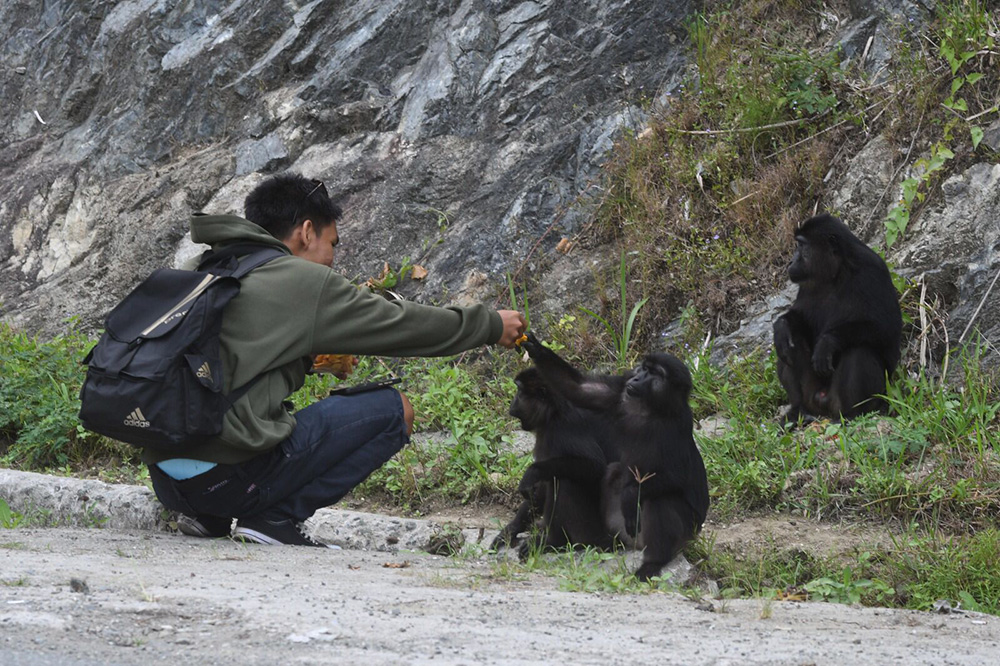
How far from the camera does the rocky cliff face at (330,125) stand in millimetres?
10109

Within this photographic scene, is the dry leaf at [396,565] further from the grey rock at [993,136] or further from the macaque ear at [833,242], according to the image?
the grey rock at [993,136]

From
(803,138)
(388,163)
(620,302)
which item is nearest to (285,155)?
(388,163)

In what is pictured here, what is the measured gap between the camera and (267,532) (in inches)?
199

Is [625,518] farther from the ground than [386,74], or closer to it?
closer to it

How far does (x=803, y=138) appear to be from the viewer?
9.07 m

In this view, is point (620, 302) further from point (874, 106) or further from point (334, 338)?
point (334, 338)

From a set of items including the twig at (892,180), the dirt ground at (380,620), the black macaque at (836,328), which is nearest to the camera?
the dirt ground at (380,620)

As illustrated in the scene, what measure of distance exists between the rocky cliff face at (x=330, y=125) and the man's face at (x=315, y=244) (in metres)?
4.38

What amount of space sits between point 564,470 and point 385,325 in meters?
1.37

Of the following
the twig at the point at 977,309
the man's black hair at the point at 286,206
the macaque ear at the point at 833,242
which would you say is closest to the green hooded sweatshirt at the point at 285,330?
the man's black hair at the point at 286,206

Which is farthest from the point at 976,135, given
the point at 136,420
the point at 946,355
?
the point at 136,420

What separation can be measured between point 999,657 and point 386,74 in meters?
8.83

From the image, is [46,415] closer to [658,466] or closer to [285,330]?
[285,330]

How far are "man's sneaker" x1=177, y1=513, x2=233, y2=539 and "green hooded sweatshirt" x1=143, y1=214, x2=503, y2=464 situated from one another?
49 centimetres
